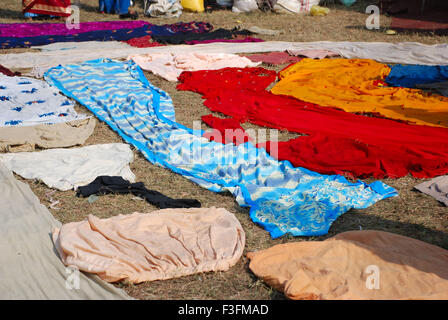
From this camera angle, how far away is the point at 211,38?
9422 mm

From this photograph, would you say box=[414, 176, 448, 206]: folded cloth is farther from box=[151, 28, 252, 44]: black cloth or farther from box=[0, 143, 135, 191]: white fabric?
box=[151, 28, 252, 44]: black cloth

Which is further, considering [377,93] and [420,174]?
[377,93]

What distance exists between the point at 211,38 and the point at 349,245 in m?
6.81

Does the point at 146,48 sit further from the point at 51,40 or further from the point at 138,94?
the point at 138,94

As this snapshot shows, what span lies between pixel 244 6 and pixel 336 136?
738 centimetres

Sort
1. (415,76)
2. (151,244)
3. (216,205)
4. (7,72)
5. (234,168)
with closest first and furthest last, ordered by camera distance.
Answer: (151,244), (216,205), (234,168), (415,76), (7,72)

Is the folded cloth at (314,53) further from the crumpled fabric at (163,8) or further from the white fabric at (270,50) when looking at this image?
the crumpled fabric at (163,8)

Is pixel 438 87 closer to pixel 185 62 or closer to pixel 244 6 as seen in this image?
pixel 185 62

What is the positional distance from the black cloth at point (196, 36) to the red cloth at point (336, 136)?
8.18 ft

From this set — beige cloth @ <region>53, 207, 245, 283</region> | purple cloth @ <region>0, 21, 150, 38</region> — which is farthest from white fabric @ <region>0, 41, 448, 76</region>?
beige cloth @ <region>53, 207, 245, 283</region>

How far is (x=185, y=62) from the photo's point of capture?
→ 25.7 ft

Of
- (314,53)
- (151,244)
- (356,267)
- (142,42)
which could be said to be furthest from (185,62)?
(356,267)
